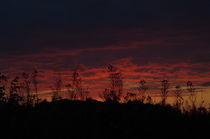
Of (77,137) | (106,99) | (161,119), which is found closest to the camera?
(77,137)

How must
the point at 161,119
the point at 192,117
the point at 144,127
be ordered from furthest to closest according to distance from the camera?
1. the point at 192,117
2. the point at 161,119
3. the point at 144,127

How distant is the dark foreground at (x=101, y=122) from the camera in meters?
6.33

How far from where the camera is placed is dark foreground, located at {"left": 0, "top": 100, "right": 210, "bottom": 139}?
20.8 ft

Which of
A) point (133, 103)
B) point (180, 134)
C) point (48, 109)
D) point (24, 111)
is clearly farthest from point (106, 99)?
point (180, 134)

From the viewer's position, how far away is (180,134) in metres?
6.39

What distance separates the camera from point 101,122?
688 centimetres

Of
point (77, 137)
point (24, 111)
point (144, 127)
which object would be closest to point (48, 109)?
point (24, 111)

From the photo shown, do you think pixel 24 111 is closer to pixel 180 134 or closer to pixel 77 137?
pixel 77 137

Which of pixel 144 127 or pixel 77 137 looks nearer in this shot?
pixel 77 137

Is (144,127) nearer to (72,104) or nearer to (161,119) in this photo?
(161,119)

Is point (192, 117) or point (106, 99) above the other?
point (106, 99)

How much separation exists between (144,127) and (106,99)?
8.34 feet

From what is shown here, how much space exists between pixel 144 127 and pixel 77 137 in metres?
1.61

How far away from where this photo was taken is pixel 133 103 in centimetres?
877
